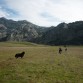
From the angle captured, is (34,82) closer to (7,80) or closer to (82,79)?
(7,80)

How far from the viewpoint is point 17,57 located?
39.4 metres

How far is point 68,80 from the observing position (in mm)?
19188

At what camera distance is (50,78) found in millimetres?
19906

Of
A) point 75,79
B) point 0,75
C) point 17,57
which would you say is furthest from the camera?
point 17,57

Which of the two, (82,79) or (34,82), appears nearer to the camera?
(34,82)

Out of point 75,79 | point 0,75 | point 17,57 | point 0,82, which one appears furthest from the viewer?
point 17,57

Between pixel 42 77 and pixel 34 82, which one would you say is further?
pixel 42 77

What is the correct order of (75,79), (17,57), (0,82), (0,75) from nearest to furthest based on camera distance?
1. (0,82)
2. (75,79)
3. (0,75)
4. (17,57)

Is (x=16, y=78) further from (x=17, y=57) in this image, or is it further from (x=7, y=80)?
(x=17, y=57)

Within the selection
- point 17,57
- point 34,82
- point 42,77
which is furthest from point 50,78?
point 17,57

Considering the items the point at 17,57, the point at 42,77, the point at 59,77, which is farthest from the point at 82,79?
the point at 17,57

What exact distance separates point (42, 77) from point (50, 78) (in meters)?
0.87

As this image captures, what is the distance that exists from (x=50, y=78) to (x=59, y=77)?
3.70 feet

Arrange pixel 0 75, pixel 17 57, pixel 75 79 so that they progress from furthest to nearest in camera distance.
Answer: pixel 17 57 < pixel 0 75 < pixel 75 79
